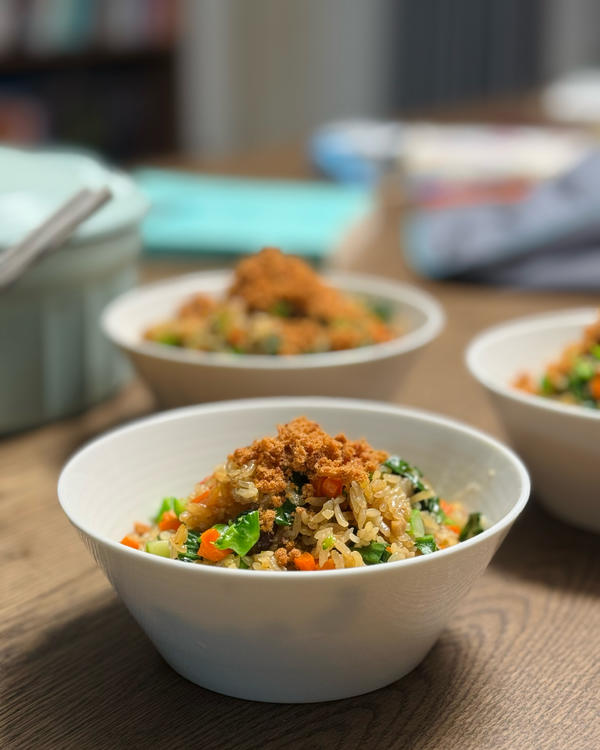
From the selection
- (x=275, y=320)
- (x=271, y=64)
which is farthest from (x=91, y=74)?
(x=275, y=320)

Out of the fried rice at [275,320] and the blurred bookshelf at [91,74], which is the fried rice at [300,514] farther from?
the blurred bookshelf at [91,74]

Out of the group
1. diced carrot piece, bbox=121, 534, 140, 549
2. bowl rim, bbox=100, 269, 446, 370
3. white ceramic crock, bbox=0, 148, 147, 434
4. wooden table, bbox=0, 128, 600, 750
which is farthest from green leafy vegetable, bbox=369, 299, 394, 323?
diced carrot piece, bbox=121, 534, 140, 549

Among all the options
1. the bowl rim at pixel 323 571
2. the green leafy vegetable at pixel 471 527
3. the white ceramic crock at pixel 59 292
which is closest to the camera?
the bowl rim at pixel 323 571

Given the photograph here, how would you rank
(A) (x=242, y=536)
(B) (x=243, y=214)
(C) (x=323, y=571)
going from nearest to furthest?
(C) (x=323, y=571), (A) (x=242, y=536), (B) (x=243, y=214)

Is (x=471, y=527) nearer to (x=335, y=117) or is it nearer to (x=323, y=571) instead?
(x=323, y=571)

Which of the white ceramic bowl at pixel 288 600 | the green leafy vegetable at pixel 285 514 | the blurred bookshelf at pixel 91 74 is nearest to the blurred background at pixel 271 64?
the blurred bookshelf at pixel 91 74

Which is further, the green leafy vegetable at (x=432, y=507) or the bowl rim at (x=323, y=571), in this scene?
the green leafy vegetable at (x=432, y=507)
